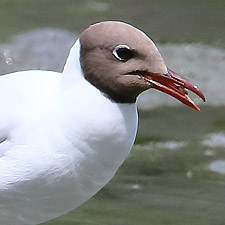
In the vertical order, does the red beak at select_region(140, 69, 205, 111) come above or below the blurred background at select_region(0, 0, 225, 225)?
below

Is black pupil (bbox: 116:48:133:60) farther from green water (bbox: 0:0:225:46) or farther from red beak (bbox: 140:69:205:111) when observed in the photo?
green water (bbox: 0:0:225:46)

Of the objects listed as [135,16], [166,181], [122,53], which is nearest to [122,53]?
[122,53]

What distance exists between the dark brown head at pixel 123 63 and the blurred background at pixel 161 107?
4.08ft

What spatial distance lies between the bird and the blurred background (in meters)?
1.01

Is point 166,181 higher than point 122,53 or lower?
higher

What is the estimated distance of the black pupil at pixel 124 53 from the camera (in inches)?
117

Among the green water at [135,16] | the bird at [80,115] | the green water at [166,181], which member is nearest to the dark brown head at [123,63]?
the bird at [80,115]

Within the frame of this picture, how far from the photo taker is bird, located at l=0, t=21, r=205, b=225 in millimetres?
2975

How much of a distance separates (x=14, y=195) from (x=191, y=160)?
6.11 feet

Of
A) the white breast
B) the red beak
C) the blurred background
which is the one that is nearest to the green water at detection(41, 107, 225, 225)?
the blurred background

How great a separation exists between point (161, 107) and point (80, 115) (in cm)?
241

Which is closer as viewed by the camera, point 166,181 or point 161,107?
point 166,181

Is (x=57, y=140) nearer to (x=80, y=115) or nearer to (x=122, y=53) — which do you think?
(x=80, y=115)

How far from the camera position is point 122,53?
298cm
